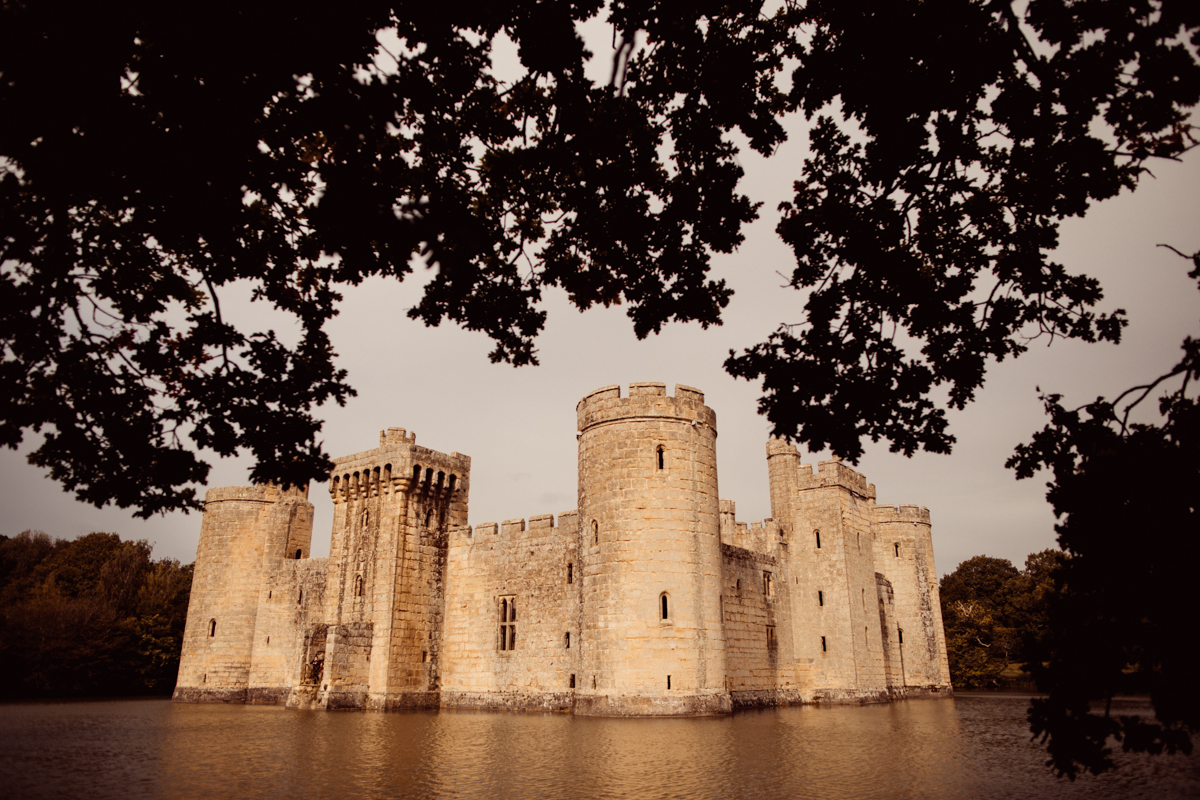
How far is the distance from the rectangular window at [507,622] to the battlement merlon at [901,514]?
70.9 ft

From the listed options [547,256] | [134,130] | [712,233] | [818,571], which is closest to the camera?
[134,130]

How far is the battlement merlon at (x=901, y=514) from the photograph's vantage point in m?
39.4

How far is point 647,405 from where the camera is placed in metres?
23.8

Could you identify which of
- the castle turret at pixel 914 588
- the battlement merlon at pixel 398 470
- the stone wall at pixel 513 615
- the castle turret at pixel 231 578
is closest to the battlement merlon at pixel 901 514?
the castle turret at pixel 914 588

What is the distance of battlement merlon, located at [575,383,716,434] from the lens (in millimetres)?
23812

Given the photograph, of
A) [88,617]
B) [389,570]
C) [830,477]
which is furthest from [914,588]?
[88,617]

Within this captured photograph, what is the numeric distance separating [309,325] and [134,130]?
3470 mm

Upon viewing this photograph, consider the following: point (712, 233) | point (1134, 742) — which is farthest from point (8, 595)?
point (1134, 742)

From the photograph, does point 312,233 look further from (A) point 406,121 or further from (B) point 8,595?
(B) point 8,595

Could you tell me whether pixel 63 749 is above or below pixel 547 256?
below

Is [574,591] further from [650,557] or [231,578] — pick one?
[231,578]

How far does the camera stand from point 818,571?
30.2 metres

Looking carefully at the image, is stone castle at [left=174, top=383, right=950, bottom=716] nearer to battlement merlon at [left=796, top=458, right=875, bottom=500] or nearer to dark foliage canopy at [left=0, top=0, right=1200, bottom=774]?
battlement merlon at [left=796, top=458, right=875, bottom=500]

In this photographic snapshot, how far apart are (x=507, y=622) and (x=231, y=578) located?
15591mm
